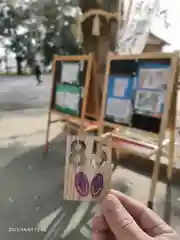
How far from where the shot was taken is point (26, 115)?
4023mm

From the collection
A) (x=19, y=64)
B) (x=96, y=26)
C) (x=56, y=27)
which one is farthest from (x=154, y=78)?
(x=19, y=64)

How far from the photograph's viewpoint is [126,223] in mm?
493

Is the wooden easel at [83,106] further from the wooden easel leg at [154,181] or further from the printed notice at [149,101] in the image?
the wooden easel leg at [154,181]

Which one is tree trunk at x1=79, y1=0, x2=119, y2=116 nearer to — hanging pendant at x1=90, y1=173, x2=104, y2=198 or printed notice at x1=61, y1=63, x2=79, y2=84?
printed notice at x1=61, y1=63, x2=79, y2=84

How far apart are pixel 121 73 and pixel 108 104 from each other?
9.2 inches

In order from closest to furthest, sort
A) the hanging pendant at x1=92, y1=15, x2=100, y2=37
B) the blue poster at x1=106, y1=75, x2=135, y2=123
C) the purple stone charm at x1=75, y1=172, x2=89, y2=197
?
1. the purple stone charm at x1=75, y1=172, x2=89, y2=197
2. the blue poster at x1=106, y1=75, x2=135, y2=123
3. the hanging pendant at x1=92, y1=15, x2=100, y2=37

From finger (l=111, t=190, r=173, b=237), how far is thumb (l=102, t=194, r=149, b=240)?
0.12ft

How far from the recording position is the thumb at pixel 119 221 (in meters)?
0.48

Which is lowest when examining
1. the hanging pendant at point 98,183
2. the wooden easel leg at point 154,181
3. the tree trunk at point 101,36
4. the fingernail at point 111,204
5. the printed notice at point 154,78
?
the wooden easel leg at point 154,181

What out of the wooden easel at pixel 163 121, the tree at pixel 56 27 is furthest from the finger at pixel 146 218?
the tree at pixel 56 27

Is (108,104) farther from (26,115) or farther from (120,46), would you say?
(26,115)

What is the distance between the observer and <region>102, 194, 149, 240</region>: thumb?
48 cm

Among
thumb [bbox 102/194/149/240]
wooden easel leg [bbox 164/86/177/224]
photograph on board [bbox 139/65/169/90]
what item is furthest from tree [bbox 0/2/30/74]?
thumb [bbox 102/194/149/240]

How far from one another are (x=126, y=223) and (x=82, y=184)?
0.43 feet
